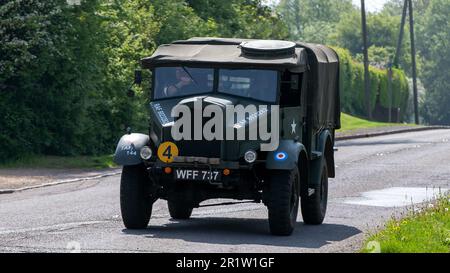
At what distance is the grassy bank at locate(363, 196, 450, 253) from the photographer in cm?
1374

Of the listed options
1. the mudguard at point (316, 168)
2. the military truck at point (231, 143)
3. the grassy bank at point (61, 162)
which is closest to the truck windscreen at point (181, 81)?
the military truck at point (231, 143)

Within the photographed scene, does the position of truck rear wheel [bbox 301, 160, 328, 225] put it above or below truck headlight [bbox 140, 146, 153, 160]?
below

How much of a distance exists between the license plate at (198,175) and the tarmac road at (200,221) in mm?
724

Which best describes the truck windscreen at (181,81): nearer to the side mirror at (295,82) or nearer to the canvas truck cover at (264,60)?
the canvas truck cover at (264,60)

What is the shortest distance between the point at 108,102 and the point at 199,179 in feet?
65.8

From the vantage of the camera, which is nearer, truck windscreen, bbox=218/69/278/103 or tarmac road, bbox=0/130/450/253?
tarmac road, bbox=0/130/450/253

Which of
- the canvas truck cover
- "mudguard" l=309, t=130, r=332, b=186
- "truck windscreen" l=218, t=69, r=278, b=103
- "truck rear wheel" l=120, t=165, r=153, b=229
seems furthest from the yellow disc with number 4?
"mudguard" l=309, t=130, r=332, b=186

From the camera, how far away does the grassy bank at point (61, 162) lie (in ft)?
103

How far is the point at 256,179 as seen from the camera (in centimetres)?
→ 1605

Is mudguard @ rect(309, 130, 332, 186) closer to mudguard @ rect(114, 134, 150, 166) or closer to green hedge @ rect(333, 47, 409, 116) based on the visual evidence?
mudguard @ rect(114, 134, 150, 166)

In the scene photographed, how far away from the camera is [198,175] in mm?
15742

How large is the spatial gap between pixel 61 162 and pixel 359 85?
46.2 metres

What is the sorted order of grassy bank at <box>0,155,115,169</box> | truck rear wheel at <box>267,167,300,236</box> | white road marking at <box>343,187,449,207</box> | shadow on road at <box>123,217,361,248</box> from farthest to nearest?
grassy bank at <box>0,155,115,169</box>
white road marking at <box>343,187,449,207</box>
truck rear wheel at <box>267,167,300,236</box>
shadow on road at <box>123,217,361,248</box>

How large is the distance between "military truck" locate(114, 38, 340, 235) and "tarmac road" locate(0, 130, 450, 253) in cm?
45
